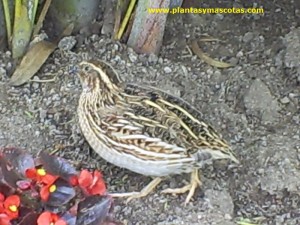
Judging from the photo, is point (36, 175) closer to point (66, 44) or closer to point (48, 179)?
point (48, 179)

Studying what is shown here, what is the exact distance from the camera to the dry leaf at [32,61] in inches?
166

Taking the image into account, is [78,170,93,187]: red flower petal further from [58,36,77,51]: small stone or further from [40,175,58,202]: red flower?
[58,36,77,51]: small stone

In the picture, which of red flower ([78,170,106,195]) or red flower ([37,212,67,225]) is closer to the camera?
red flower ([37,212,67,225])

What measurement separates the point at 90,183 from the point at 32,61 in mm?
1340

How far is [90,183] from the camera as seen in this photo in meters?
3.05

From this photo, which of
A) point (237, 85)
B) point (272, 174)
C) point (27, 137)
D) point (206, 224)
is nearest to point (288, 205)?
point (272, 174)

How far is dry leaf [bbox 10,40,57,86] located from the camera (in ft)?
13.8

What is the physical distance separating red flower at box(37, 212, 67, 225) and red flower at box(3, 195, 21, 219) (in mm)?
75

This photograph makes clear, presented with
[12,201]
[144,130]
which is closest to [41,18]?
[144,130]

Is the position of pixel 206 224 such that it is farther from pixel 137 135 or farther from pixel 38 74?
pixel 38 74

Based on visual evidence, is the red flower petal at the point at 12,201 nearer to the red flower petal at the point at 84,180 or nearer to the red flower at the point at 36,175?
the red flower at the point at 36,175

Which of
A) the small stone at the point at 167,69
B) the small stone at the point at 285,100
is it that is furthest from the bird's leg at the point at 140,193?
the small stone at the point at 285,100

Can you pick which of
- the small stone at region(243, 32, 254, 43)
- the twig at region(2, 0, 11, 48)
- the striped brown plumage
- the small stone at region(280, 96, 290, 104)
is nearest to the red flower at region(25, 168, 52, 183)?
the striped brown plumage

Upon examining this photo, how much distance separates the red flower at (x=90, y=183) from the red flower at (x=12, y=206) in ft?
0.73
